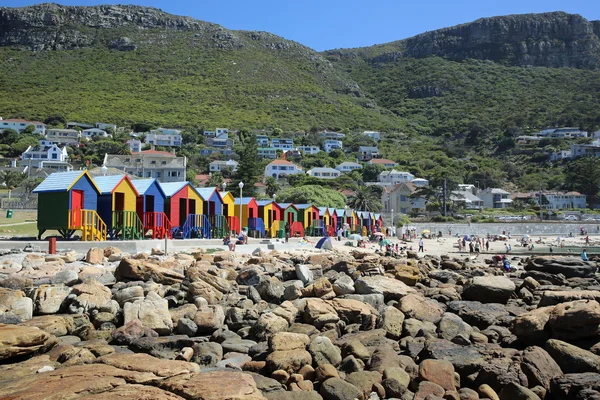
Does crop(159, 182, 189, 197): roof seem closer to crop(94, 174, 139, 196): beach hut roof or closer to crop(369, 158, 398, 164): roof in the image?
crop(94, 174, 139, 196): beach hut roof

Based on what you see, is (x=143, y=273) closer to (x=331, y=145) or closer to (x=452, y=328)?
(x=452, y=328)

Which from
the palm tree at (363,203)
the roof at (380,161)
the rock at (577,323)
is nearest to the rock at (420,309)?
the rock at (577,323)

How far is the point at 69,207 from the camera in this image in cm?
1888

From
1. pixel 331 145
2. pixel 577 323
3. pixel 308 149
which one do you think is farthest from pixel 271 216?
pixel 331 145

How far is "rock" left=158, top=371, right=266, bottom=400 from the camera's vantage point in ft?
19.5

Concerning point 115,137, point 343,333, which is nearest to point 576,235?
point 343,333

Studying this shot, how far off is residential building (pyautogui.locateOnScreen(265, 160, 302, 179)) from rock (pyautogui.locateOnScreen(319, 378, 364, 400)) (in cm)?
9836

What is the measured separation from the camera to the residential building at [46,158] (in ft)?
305

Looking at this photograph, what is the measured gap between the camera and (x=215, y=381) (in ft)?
20.7

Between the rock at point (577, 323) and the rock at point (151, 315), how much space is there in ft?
24.3

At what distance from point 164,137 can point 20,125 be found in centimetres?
3472

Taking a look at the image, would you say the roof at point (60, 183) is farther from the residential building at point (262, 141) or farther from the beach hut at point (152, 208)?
the residential building at point (262, 141)

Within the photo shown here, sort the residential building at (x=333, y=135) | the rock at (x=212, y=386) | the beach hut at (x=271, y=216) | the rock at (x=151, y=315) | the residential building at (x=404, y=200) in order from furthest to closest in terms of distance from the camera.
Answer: the residential building at (x=333, y=135), the residential building at (x=404, y=200), the beach hut at (x=271, y=216), the rock at (x=151, y=315), the rock at (x=212, y=386)

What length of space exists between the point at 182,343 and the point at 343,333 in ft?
10.9
